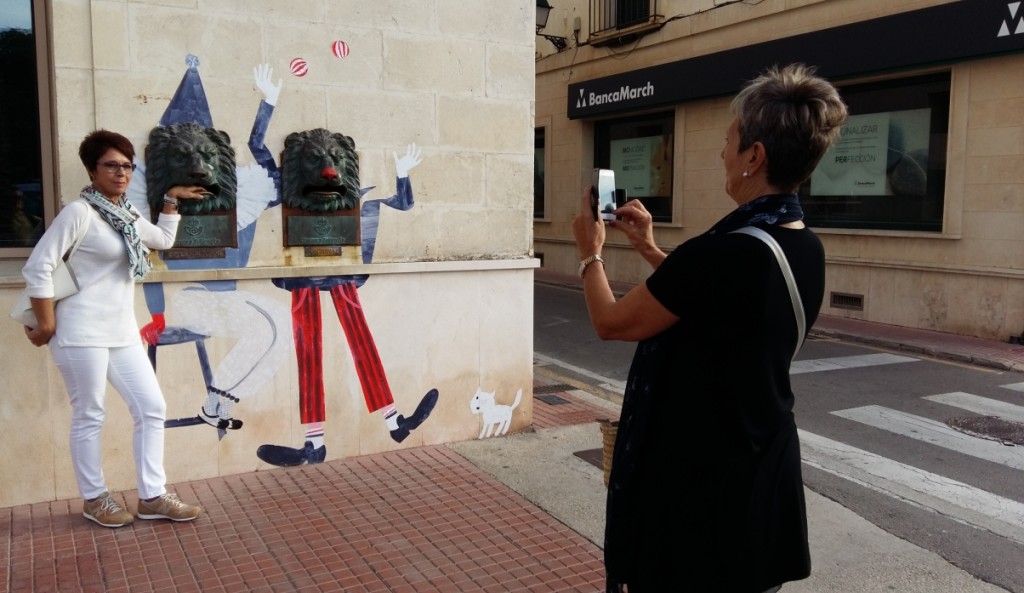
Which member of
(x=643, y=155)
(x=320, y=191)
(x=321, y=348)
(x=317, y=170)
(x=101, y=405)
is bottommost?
(x=101, y=405)

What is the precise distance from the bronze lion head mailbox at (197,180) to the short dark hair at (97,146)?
462 millimetres

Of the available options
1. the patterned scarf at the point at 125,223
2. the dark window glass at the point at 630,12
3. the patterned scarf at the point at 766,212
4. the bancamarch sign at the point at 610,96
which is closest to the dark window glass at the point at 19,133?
the patterned scarf at the point at 125,223

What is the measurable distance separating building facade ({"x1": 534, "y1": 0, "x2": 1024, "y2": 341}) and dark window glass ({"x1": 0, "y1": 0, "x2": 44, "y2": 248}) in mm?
8763

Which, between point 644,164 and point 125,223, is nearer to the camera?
point 125,223

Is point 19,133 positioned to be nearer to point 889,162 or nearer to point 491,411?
point 491,411

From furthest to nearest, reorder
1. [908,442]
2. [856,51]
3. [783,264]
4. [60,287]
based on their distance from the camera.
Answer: [856,51] < [908,442] < [60,287] < [783,264]

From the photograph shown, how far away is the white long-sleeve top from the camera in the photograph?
362 centimetres

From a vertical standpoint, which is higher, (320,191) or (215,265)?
(320,191)

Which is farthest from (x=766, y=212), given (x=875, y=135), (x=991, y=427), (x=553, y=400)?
(x=875, y=135)

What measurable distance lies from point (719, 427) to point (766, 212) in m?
0.54

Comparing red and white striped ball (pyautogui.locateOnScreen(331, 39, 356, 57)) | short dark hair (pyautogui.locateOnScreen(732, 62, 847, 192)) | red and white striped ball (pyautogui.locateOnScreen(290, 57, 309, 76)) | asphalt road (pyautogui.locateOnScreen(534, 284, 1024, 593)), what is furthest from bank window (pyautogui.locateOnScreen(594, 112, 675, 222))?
short dark hair (pyautogui.locateOnScreen(732, 62, 847, 192))

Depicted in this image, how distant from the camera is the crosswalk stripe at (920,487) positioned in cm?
461

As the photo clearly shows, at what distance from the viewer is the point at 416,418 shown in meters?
5.27

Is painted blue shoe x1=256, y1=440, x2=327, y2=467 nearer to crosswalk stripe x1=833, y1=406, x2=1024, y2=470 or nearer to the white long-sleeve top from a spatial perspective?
the white long-sleeve top
